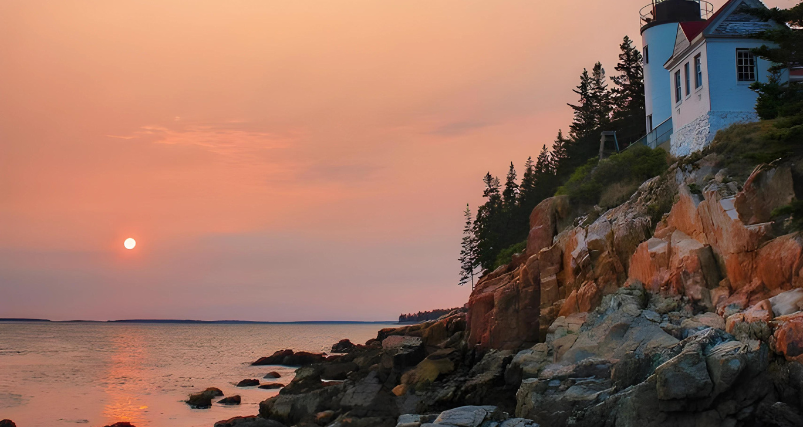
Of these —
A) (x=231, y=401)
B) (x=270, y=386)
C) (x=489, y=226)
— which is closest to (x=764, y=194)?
(x=231, y=401)

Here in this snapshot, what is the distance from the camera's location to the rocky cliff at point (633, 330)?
17.1 m

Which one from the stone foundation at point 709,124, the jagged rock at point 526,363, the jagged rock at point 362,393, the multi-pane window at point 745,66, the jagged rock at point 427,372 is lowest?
the jagged rock at point 362,393

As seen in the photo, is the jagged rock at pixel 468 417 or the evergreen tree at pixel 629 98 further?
the evergreen tree at pixel 629 98

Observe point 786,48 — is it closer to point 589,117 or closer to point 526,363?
point 526,363

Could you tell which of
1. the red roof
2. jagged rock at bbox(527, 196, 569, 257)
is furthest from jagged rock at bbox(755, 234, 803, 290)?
the red roof

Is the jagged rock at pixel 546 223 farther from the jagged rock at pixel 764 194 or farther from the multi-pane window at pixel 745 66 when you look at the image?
the jagged rock at pixel 764 194

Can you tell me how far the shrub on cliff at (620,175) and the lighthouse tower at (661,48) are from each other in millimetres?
6510

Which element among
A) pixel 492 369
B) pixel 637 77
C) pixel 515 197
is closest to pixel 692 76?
pixel 492 369

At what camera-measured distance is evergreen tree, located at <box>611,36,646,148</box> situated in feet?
178

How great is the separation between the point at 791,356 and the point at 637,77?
146 ft

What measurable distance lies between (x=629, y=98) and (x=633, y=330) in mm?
39872

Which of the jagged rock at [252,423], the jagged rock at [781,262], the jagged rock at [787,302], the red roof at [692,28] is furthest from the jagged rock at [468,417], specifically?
the red roof at [692,28]

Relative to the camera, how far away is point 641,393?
57.9ft

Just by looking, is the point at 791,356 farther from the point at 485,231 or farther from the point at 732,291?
the point at 485,231
